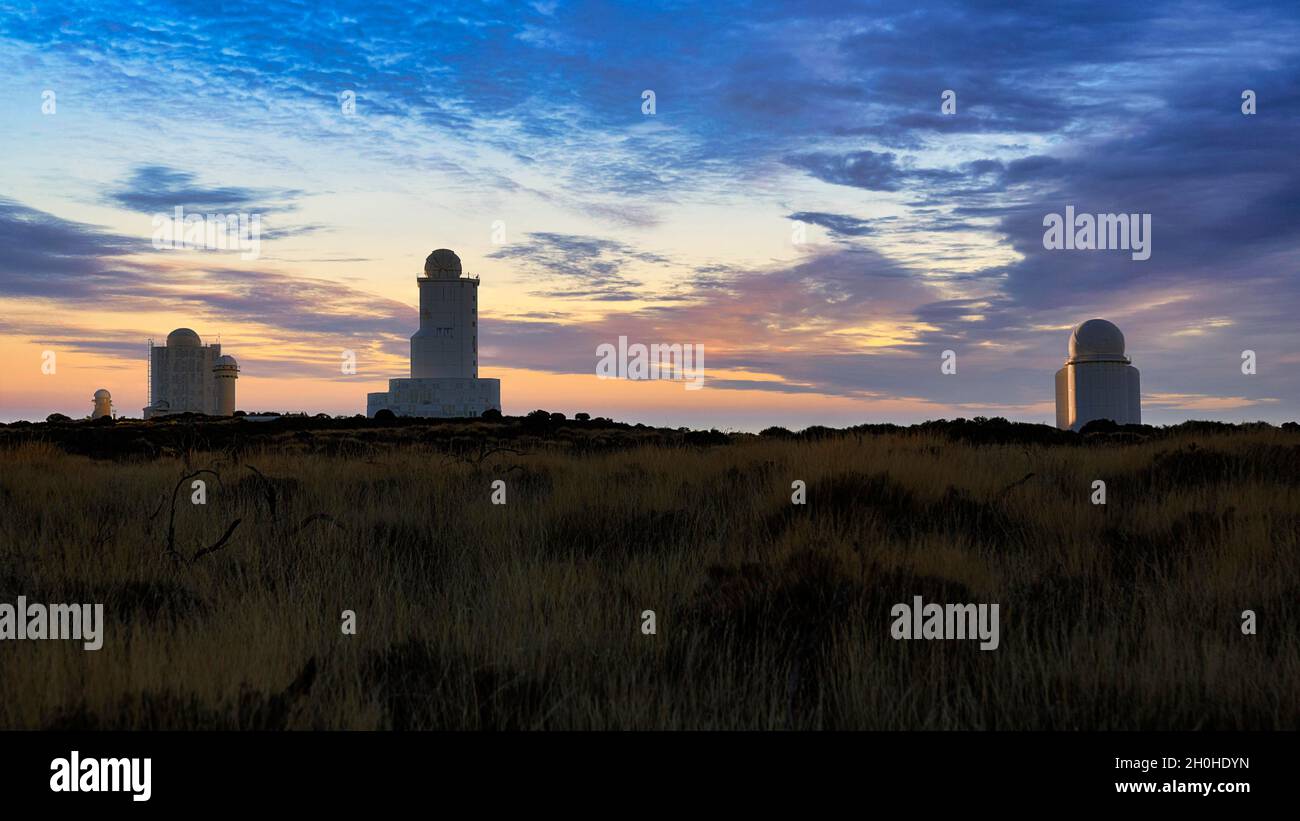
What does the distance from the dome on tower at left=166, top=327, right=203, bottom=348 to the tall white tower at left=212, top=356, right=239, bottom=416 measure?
2493 millimetres

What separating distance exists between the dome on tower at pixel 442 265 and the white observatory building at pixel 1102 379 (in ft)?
120

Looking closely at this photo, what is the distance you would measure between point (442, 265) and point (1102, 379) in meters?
38.3

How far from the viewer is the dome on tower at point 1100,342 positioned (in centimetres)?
3666

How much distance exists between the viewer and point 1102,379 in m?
36.5

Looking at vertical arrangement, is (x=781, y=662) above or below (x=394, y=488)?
below

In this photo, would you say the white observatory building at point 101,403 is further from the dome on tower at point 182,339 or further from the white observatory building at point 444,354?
the white observatory building at point 444,354

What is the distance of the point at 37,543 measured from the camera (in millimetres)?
7301
